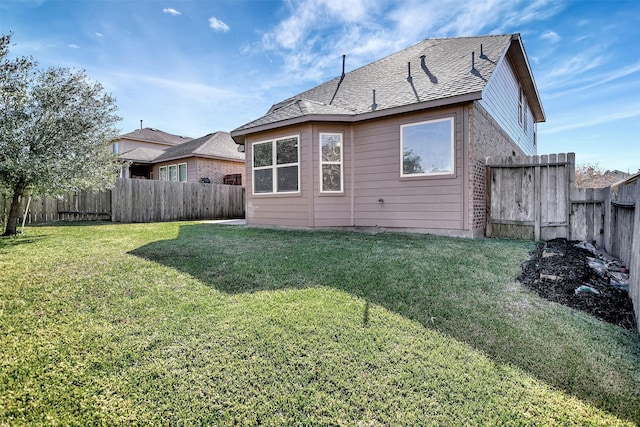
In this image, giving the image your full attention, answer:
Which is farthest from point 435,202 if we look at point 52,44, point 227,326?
point 52,44

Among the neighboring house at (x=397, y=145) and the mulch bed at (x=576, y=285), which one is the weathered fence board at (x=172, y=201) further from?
the mulch bed at (x=576, y=285)

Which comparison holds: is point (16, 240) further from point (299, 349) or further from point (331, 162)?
point (299, 349)

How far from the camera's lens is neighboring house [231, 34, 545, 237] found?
6930 mm

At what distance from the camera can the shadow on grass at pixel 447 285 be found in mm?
2312

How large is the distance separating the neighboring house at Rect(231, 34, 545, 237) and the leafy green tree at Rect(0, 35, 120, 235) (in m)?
3.63

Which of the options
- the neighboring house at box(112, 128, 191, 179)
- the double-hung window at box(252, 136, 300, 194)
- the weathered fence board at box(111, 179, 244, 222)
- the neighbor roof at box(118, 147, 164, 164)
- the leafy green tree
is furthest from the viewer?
the neighboring house at box(112, 128, 191, 179)

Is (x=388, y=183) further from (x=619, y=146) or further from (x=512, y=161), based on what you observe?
(x=619, y=146)

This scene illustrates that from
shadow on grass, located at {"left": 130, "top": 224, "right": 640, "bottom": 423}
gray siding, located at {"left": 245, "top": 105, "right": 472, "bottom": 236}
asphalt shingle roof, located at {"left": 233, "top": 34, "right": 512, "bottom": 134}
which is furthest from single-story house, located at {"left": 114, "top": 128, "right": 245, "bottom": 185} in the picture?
shadow on grass, located at {"left": 130, "top": 224, "right": 640, "bottom": 423}

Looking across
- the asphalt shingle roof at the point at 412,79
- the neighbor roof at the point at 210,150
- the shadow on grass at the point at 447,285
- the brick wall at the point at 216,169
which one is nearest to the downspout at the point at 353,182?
the asphalt shingle roof at the point at 412,79

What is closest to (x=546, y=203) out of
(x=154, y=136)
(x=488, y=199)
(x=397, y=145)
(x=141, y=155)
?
(x=488, y=199)

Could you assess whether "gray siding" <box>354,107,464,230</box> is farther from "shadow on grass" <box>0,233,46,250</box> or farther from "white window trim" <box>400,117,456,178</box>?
"shadow on grass" <box>0,233,46,250</box>

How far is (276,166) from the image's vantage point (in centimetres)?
888

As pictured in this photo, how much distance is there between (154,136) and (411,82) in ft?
68.1

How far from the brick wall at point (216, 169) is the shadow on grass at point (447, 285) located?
11.4m
